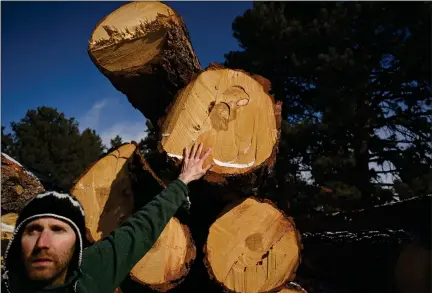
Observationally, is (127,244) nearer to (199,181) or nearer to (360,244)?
(199,181)

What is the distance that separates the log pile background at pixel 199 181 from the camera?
227cm

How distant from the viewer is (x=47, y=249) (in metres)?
1.05

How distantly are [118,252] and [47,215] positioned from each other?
0.26 metres

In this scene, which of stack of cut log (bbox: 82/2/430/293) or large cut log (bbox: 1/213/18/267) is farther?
large cut log (bbox: 1/213/18/267)

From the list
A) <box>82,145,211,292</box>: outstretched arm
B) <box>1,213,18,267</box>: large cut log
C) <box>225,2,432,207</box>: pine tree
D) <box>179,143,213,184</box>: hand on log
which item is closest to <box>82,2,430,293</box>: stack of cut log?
<box>179,143,213,184</box>: hand on log

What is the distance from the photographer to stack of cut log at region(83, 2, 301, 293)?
7.43 ft

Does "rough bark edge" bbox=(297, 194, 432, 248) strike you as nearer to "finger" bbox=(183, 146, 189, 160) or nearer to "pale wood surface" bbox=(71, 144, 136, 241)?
"finger" bbox=(183, 146, 189, 160)

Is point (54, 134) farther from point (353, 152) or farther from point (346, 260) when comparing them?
point (346, 260)

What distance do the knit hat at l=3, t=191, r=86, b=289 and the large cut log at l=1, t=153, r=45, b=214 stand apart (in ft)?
7.70

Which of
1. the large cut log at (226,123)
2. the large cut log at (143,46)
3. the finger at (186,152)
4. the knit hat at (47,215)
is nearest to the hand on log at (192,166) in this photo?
the finger at (186,152)

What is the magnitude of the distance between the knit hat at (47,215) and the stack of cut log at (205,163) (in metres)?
1.08

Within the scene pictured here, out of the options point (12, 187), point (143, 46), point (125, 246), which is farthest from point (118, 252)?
point (12, 187)

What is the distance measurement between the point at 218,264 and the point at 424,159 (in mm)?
7251

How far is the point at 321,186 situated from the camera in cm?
778
